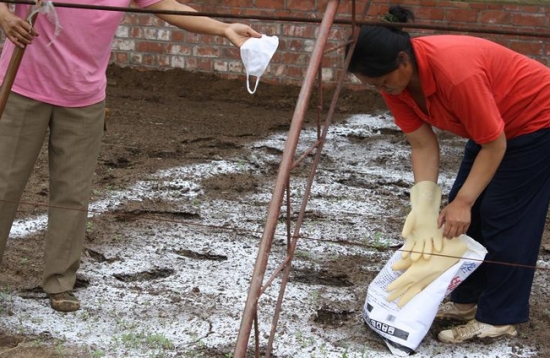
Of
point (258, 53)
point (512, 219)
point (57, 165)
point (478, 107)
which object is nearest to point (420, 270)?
point (512, 219)

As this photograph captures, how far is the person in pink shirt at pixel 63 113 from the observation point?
3672 mm

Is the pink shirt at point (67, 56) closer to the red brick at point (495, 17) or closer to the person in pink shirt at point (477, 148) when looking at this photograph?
the person in pink shirt at point (477, 148)

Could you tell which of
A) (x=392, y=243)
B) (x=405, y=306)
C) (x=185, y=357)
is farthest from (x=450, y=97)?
(x=392, y=243)

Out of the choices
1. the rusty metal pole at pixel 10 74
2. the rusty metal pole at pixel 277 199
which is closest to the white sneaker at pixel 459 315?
the rusty metal pole at pixel 277 199

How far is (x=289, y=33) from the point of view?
7922 mm

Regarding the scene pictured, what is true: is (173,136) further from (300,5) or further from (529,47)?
(529,47)

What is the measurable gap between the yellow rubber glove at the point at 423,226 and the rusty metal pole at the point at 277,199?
1010 mm

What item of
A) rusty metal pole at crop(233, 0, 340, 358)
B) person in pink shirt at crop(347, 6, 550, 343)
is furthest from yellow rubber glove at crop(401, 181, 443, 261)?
rusty metal pole at crop(233, 0, 340, 358)

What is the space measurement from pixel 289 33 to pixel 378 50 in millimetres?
4784

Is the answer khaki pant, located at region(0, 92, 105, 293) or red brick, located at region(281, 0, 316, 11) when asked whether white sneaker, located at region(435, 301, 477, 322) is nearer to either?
khaki pant, located at region(0, 92, 105, 293)

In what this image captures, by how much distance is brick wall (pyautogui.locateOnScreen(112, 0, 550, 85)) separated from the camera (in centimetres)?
752

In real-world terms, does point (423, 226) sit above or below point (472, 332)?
above

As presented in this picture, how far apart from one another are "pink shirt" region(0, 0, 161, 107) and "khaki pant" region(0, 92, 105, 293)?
6 centimetres

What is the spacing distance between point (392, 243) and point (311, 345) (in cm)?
129
